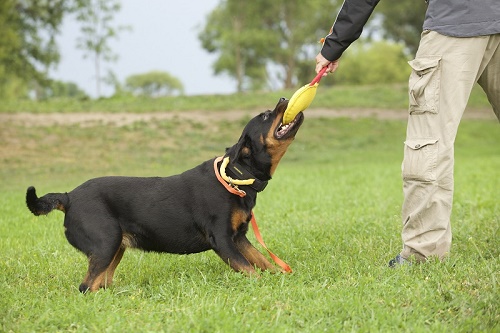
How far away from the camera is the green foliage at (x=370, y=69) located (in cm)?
6391

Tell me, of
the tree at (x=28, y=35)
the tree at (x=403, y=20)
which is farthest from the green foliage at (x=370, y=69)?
the tree at (x=28, y=35)

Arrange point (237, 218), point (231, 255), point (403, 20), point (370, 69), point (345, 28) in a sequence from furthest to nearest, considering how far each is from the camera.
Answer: point (370, 69) < point (403, 20) < point (345, 28) < point (237, 218) < point (231, 255)

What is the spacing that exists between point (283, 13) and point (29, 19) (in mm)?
20901

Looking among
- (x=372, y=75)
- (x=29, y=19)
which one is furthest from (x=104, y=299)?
(x=372, y=75)

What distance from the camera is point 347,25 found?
4.89 metres

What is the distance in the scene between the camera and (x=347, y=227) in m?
6.85

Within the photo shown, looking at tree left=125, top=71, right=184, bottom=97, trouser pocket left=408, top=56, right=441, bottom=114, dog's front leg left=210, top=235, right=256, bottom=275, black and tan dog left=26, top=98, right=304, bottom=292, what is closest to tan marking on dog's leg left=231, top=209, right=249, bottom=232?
black and tan dog left=26, top=98, right=304, bottom=292

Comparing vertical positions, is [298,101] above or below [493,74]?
below

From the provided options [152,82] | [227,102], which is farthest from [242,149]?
[152,82]

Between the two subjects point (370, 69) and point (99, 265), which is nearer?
point (99, 265)

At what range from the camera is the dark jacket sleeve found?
4.84 metres

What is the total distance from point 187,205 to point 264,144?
0.75 m

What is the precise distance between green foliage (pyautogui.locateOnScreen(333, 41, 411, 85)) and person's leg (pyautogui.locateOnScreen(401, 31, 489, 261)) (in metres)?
57.4

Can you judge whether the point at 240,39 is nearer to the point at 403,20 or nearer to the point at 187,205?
the point at 403,20
